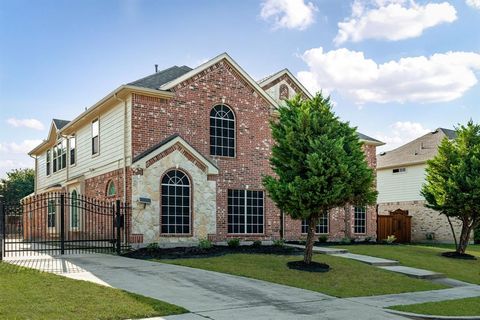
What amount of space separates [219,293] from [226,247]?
813 centimetres

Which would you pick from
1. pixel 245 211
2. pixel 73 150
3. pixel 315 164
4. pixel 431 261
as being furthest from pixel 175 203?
pixel 431 261

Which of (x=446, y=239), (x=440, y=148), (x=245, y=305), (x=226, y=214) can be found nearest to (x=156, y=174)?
(x=226, y=214)

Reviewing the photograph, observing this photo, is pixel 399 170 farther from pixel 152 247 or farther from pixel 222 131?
pixel 152 247

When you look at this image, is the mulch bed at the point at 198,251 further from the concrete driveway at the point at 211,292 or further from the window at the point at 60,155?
the window at the point at 60,155

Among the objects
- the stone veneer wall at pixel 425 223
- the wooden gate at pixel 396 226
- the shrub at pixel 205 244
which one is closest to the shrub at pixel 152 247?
the shrub at pixel 205 244

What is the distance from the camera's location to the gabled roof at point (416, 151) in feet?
110

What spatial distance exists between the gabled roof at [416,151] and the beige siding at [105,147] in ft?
69.0

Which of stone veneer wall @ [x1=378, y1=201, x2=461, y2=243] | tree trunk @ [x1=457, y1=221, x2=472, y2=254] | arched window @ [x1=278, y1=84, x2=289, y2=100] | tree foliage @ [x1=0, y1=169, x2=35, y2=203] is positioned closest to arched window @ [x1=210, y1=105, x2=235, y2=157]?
arched window @ [x1=278, y1=84, x2=289, y2=100]

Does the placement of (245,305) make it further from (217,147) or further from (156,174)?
(217,147)

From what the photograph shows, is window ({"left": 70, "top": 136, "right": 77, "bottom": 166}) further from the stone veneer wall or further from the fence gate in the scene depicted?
the stone veneer wall

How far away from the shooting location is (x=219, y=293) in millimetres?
11250

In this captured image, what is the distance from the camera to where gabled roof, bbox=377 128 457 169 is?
33562 millimetres

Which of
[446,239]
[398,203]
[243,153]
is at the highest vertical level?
[243,153]

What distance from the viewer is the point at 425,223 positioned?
108ft
